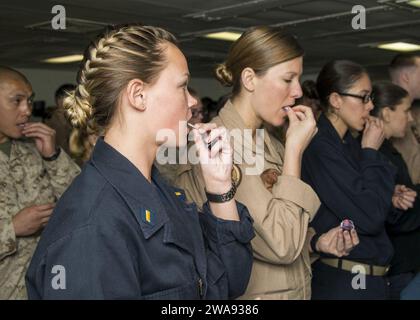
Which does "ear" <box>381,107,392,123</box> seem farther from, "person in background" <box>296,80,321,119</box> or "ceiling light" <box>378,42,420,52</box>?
"ceiling light" <box>378,42,420,52</box>

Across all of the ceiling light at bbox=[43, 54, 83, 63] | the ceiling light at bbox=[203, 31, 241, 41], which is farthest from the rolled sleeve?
the ceiling light at bbox=[43, 54, 83, 63]

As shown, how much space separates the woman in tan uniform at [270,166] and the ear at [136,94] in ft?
1.77

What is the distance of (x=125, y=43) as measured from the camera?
4.22ft

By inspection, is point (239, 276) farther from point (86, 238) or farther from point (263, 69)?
point (263, 69)

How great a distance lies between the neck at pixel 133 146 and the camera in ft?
4.14

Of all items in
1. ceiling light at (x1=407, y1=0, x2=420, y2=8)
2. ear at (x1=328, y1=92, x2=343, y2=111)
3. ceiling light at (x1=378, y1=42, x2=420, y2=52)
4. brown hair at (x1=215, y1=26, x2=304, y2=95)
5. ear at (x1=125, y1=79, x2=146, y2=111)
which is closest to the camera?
ear at (x1=125, y1=79, x2=146, y2=111)

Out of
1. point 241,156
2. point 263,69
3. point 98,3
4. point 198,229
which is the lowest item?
point 198,229

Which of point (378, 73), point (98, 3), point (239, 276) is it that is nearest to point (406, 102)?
point (239, 276)

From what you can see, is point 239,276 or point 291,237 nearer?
point 239,276

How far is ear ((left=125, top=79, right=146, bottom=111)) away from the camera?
1.25 meters

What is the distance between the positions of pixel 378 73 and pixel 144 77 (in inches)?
431

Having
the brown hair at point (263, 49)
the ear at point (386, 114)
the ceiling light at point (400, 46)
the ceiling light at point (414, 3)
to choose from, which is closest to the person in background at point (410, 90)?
the ear at point (386, 114)

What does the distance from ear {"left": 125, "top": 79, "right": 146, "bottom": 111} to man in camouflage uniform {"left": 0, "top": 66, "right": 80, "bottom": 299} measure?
130 cm

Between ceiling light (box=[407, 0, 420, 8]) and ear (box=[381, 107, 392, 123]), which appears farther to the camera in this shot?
ceiling light (box=[407, 0, 420, 8])
